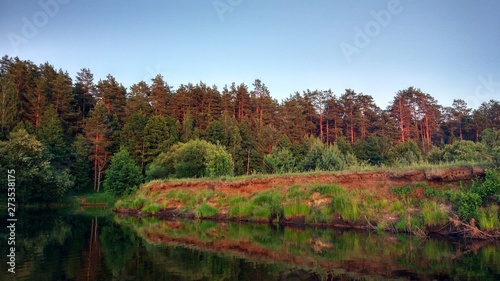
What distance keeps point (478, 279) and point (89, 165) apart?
234 feet

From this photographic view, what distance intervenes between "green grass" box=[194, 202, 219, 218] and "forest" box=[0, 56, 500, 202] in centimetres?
1217

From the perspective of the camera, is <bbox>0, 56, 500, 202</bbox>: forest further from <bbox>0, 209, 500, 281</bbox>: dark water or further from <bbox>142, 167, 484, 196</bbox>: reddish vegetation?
<bbox>0, 209, 500, 281</bbox>: dark water

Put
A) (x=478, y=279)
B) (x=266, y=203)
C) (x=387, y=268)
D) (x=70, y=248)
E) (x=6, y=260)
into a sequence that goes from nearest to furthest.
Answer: (x=478, y=279)
(x=387, y=268)
(x=6, y=260)
(x=70, y=248)
(x=266, y=203)

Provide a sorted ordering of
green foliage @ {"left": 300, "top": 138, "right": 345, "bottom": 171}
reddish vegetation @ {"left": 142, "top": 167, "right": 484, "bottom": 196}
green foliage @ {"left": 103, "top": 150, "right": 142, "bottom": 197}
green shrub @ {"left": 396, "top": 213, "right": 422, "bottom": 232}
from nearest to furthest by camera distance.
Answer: green shrub @ {"left": 396, "top": 213, "right": 422, "bottom": 232} → reddish vegetation @ {"left": 142, "top": 167, "right": 484, "bottom": 196} → green foliage @ {"left": 300, "top": 138, "right": 345, "bottom": 171} → green foliage @ {"left": 103, "top": 150, "right": 142, "bottom": 197}

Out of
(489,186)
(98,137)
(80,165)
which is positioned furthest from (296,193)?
(98,137)

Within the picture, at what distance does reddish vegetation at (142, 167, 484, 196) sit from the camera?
906 inches

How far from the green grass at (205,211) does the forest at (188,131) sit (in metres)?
12.2

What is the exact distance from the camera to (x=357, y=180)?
2647 cm

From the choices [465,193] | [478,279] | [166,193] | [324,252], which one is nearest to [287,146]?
[166,193]

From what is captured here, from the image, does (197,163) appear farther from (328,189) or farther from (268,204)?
(328,189)

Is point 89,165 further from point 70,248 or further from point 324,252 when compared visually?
point 324,252

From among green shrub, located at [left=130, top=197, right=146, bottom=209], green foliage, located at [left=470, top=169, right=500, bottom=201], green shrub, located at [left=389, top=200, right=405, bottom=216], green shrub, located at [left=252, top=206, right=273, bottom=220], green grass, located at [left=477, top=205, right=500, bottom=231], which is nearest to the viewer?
green grass, located at [left=477, top=205, right=500, bottom=231]

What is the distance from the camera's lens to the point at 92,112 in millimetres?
69812

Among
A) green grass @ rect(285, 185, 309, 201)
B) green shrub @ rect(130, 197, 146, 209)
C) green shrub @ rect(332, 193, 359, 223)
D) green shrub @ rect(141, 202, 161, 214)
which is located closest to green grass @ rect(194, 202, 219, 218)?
green shrub @ rect(141, 202, 161, 214)
